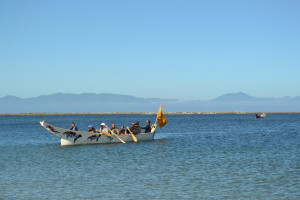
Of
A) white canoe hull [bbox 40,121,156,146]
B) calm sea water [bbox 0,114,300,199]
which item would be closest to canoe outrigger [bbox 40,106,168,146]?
white canoe hull [bbox 40,121,156,146]

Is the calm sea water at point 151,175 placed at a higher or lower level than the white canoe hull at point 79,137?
lower

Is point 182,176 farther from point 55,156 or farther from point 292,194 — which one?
point 55,156

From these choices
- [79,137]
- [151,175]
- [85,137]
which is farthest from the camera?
[85,137]

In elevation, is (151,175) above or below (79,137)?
below

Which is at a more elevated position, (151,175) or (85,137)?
(85,137)

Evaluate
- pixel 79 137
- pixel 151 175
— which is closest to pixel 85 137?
pixel 79 137

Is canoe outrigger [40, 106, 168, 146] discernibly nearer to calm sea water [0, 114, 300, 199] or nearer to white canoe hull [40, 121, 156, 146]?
white canoe hull [40, 121, 156, 146]

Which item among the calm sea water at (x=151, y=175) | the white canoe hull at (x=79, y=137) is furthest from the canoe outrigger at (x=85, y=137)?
the calm sea water at (x=151, y=175)

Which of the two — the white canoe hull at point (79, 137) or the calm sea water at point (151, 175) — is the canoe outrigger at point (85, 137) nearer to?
the white canoe hull at point (79, 137)

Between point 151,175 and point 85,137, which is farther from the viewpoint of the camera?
point 85,137

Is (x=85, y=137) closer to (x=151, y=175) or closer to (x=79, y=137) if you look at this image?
(x=79, y=137)

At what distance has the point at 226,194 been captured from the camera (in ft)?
58.7

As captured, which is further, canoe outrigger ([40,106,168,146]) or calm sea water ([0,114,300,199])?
canoe outrigger ([40,106,168,146])

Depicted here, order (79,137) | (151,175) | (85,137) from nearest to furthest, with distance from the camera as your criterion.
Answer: (151,175) < (79,137) < (85,137)
